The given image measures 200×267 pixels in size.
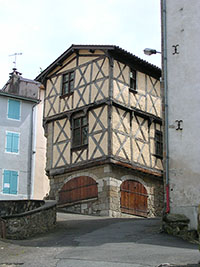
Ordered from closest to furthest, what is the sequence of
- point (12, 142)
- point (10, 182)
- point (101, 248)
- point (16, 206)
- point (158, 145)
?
1. point (101, 248)
2. point (16, 206)
3. point (158, 145)
4. point (10, 182)
5. point (12, 142)

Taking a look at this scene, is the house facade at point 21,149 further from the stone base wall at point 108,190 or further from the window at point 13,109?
the stone base wall at point 108,190

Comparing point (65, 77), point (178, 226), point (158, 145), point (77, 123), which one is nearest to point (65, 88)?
point (65, 77)

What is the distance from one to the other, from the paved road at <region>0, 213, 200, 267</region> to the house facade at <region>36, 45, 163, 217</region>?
574 cm

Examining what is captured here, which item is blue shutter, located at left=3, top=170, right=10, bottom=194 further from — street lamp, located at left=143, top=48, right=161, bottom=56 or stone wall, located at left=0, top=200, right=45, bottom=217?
street lamp, located at left=143, top=48, right=161, bottom=56

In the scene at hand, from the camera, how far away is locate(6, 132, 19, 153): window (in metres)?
29.4

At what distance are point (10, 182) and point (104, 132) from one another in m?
8.66

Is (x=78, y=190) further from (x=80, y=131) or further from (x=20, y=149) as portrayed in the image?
(x=20, y=149)

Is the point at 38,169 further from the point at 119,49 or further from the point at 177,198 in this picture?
the point at 177,198

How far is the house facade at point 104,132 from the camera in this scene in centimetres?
2214

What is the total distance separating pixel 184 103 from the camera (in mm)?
15469

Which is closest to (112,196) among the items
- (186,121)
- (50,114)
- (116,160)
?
(116,160)

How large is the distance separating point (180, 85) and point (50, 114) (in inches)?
413

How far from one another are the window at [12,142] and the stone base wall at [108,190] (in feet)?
20.3

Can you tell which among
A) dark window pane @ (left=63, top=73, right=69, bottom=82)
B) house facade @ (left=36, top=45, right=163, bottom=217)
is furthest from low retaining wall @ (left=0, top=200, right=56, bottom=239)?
dark window pane @ (left=63, top=73, right=69, bottom=82)
